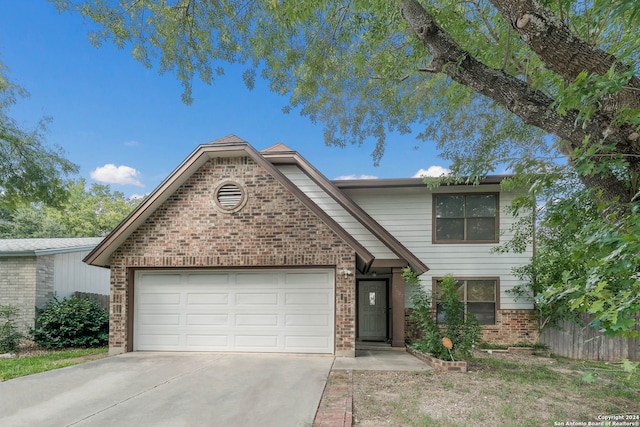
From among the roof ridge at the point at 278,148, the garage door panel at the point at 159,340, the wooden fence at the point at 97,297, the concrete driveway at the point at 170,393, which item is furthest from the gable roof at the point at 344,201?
the wooden fence at the point at 97,297

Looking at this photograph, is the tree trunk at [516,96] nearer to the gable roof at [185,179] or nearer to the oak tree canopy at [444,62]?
the oak tree canopy at [444,62]

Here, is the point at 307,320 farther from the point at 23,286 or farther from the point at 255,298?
the point at 23,286

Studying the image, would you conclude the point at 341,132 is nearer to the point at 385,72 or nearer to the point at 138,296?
the point at 385,72

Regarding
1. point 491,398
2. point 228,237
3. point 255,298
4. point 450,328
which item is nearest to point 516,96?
point 491,398

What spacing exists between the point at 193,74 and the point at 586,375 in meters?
8.46

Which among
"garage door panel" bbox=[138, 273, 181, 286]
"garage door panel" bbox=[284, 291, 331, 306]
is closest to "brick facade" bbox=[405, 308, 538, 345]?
"garage door panel" bbox=[284, 291, 331, 306]

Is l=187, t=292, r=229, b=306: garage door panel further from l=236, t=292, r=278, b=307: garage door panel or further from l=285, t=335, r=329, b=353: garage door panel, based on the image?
l=285, t=335, r=329, b=353: garage door panel

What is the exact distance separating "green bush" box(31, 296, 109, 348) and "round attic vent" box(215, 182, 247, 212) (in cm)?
634

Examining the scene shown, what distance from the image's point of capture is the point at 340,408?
5.08 m

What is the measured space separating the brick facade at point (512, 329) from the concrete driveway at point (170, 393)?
561 centimetres

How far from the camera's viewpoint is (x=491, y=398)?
18.7 feet

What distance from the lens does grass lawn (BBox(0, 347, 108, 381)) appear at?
749cm

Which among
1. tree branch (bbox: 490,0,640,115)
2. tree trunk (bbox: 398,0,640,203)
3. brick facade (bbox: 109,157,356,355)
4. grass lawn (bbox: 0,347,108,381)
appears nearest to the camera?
tree branch (bbox: 490,0,640,115)

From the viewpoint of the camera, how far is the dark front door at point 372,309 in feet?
40.4
